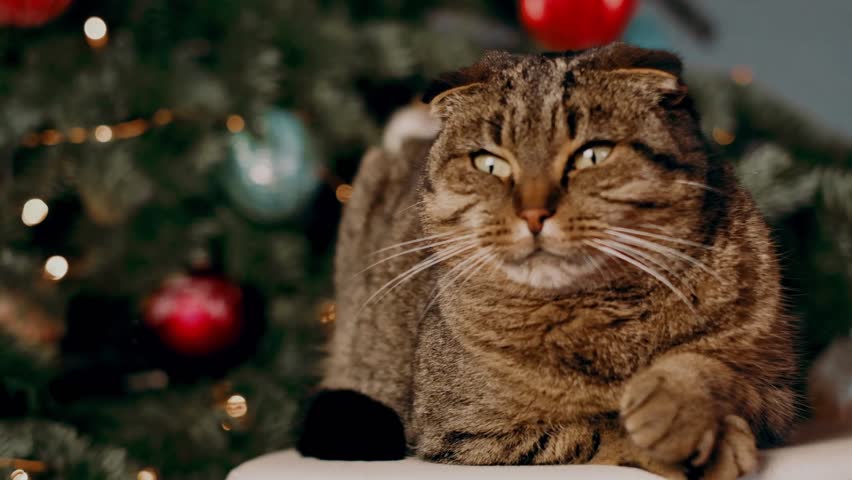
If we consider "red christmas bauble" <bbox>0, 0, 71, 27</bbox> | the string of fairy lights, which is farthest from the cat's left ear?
"red christmas bauble" <bbox>0, 0, 71, 27</bbox>

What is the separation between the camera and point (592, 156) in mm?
801

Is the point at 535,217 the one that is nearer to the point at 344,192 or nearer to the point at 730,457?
the point at 730,457

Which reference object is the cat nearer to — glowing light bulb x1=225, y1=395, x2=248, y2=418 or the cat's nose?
the cat's nose

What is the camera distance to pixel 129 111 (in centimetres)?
138

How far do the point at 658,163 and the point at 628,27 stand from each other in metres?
0.88

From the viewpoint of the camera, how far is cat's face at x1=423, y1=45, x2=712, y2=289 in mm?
776

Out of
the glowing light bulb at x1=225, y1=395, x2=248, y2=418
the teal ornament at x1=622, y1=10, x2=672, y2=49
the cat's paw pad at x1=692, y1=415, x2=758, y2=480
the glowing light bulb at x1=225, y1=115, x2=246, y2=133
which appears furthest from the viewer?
the teal ornament at x1=622, y1=10, x2=672, y2=49

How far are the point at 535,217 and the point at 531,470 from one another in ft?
0.77

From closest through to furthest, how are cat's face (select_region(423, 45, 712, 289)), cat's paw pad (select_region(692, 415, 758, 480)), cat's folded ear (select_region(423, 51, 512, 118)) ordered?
cat's paw pad (select_region(692, 415, 758, 480)) → cat's face (select_region(423, 45, 712, 289)) → cat's folded ear (select_region(423, 51, 512, 118))

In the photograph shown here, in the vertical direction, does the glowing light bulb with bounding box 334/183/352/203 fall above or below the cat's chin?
above

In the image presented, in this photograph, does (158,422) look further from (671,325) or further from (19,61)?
(671,325)

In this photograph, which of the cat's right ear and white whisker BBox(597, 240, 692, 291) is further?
the cat's right ear

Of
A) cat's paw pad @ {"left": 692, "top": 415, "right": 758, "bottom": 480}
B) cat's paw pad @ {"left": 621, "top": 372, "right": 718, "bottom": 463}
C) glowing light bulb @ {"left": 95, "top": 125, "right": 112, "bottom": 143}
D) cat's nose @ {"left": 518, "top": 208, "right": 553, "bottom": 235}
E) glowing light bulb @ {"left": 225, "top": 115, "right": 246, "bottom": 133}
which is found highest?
glowing light bulb @ {"left": 225, "top": 115, "right": 246, "bottom": 133}

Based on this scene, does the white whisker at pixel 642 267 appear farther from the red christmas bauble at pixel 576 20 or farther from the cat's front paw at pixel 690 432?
the red christmas bauble at pixel 576 20
